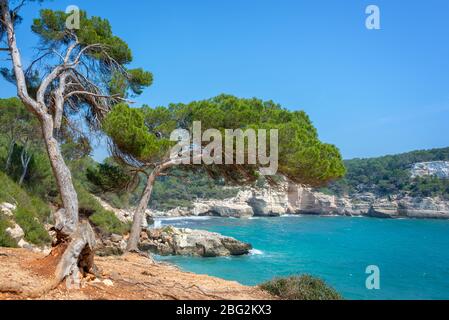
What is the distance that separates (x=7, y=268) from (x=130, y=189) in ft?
20.0

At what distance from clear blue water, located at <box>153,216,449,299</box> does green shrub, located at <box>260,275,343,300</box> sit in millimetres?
11968

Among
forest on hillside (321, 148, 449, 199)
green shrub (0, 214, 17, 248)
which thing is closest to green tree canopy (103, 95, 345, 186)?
green shrub (0, 214, 17, 248)

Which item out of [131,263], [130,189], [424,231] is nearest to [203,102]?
[130,189]

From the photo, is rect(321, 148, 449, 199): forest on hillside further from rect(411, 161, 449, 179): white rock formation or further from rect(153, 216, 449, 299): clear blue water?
rect(153, 216, 449, 299): clear blue water

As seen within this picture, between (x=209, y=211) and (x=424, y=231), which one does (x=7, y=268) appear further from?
(x=209, y=211)

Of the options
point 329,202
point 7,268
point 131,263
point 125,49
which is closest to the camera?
point 7,268

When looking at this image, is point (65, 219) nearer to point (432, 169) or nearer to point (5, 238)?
point (5, 238)

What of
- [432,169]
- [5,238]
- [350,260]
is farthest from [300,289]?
[432,169]

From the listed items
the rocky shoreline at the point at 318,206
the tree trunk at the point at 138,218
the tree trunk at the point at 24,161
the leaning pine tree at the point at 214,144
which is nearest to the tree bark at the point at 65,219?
the leaning pine tree at the point at 214,144

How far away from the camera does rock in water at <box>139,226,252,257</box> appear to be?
2648cm

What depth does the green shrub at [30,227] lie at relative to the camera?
11945 mm

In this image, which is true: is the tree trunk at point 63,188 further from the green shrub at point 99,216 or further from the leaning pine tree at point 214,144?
the green shrub at point 99,216

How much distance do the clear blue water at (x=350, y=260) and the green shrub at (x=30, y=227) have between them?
32.4ft

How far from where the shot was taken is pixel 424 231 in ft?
176
